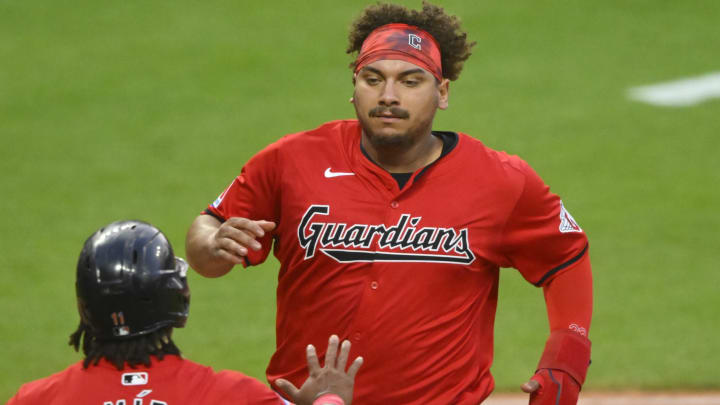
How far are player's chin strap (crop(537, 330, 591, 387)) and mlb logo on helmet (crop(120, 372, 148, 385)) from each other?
1741mm

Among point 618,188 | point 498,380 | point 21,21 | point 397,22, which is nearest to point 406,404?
point 397,22

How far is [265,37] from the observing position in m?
14.7

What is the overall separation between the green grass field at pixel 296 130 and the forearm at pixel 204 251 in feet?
12.9

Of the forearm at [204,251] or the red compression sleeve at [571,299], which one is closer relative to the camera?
the forearm at [204,251]

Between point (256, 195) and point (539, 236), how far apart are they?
114cm

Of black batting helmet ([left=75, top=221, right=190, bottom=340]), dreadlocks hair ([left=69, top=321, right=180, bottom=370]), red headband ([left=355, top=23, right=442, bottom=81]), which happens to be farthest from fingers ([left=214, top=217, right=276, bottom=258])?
red headband ([left=355, top=23, right=442, bottom=81])

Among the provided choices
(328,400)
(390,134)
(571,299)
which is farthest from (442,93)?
(328,400)

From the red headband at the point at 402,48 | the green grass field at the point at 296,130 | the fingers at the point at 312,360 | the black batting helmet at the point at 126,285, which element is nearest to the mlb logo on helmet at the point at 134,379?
the black batting helmet at the point at 126,285

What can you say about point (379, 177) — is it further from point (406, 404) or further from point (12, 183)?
point (12, 183)

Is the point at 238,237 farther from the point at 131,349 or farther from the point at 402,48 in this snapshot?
the point at 402,48

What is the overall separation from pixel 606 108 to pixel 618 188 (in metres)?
1.96

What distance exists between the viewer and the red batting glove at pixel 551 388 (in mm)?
4336

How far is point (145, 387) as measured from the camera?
3316mm

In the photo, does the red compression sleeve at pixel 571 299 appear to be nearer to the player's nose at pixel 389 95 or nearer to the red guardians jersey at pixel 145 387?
the player's nose at pixel 389 95
